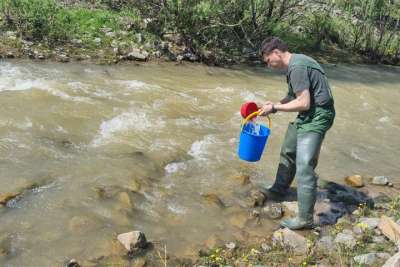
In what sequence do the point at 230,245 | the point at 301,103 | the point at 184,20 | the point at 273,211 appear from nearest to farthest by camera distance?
1. the point at 230,245
2. the point at 301,103
3. the point at 273,211
4. the point at 184,20

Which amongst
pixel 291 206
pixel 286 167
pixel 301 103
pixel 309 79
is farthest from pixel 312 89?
pixel 291 206

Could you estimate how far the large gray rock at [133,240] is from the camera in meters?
4.32

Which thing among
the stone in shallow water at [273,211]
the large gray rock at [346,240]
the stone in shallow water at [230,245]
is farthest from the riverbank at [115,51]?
the large gray rock at [346,240]

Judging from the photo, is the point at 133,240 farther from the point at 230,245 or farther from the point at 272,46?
the point at 272,46

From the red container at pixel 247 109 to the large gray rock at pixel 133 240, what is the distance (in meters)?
1.76

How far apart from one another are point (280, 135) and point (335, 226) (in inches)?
116

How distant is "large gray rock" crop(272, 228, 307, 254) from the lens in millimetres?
4574

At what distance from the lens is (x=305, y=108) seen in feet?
15.6

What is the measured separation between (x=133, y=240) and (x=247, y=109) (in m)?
1.93

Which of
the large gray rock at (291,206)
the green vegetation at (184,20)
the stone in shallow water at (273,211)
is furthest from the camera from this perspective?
the green vegetation at (184,20)

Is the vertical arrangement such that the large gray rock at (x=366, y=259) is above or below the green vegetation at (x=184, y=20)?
below

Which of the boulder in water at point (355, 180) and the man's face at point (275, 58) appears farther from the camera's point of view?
the boulder in water at point (355, 180)

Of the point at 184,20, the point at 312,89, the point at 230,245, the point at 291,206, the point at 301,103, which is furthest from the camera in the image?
the point at 184,20

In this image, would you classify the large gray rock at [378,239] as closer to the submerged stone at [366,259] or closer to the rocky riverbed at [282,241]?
the rocky riverbed at [282,241]
